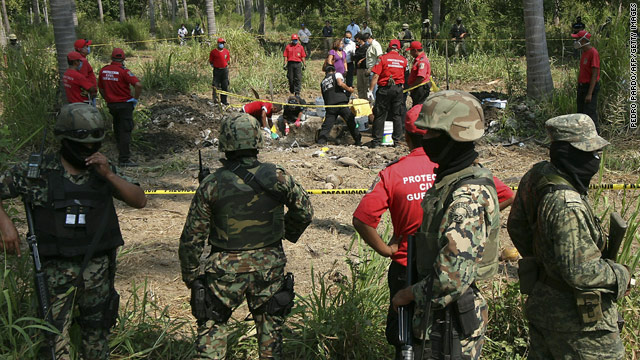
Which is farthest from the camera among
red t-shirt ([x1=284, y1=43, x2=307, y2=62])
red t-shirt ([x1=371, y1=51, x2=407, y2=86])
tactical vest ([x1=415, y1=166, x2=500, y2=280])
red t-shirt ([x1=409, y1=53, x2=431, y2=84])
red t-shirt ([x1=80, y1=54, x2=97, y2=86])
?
red t-shirt ([x1=284, y1=43, x2=307, y2=62])

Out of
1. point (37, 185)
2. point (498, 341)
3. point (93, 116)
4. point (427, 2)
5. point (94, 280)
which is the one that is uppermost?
point (427, 2)

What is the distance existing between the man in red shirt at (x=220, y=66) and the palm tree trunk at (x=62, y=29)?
425 cm

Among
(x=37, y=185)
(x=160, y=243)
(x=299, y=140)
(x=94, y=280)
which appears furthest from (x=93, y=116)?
(x=299, y=140)

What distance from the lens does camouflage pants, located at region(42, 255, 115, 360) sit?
3.03 meters

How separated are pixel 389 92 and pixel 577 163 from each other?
288 inches

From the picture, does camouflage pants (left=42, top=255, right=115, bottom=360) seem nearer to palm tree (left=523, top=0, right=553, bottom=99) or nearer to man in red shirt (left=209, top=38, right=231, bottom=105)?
palm tree (left=523, top=0, right=553, bottom=99)

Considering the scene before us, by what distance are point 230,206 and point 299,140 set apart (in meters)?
8.05

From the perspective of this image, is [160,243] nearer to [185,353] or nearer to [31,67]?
[185,353]

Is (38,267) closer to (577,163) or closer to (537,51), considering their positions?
(577,163)

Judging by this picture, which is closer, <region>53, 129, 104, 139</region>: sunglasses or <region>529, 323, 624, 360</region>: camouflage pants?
<region>529, 323, 624, 360</region>: camouflage pants

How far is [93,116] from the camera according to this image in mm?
3072

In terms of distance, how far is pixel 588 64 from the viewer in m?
8.47

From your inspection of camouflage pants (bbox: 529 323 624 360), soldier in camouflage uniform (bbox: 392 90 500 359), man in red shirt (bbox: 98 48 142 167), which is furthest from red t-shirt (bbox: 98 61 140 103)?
camouflage pants (bbox: 529 323 624 360)

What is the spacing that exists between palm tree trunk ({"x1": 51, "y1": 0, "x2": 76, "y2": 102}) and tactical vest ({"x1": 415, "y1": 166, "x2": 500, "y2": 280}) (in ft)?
25.7
